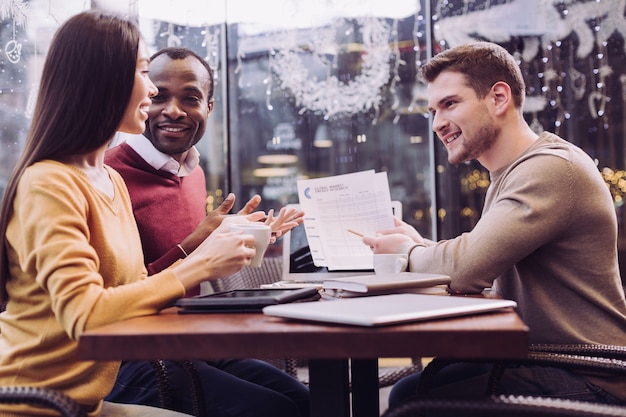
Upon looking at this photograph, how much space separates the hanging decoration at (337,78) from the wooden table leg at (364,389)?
2741mm

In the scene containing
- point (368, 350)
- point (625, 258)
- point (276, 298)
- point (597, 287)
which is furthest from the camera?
point (625, 258)

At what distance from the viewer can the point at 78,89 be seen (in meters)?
1.32

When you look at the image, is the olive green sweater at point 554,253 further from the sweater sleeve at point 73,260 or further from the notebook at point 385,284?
the sweater sleeve at point 73,260

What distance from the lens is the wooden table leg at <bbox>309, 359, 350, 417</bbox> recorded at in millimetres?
1145

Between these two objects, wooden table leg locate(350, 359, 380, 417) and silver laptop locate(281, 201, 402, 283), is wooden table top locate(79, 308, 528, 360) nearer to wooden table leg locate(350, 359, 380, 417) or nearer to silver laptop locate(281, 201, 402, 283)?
wooden table leg locate(350, 359, 380, 417)

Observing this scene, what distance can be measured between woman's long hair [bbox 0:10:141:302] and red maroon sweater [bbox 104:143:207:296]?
0.69 meters

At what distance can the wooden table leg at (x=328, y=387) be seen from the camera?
45.1 inches

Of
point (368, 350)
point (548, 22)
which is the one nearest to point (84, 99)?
point (368, 350)

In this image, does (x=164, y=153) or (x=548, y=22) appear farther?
(x=548, y=22)

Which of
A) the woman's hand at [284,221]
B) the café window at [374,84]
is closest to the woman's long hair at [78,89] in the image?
the woman's hand at [284,221]

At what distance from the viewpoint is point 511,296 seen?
167cm

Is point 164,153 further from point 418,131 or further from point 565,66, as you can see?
point 565,66

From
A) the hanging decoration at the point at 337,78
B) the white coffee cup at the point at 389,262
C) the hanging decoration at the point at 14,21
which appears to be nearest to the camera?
the white coffee cup at the point at 389,262

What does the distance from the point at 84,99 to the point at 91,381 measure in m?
0.55
